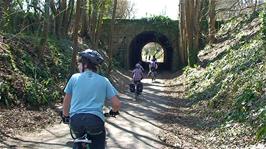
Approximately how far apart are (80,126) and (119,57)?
3403 cm

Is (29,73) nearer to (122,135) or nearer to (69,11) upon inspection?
(122,135)

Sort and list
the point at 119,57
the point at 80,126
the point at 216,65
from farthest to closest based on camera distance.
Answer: the point at 119,57 < the point at 216,65 < the point at 80,126

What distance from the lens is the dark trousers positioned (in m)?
4.66

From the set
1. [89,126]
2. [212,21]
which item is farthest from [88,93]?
[212,21]

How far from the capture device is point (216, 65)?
808 inches

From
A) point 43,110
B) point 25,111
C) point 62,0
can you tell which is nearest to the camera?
point 25,111

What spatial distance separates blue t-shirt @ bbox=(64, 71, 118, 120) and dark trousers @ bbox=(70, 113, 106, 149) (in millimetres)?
62

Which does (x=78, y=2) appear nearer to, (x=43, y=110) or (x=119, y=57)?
(x=43, y=110)

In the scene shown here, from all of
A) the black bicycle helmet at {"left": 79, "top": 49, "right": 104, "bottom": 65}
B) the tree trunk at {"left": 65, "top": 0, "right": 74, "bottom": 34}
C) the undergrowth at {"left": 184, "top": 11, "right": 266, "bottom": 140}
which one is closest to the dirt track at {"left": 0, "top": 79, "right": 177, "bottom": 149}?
the undergrowth at {"left": 184, "top": 11, "right": 266, "bottom": 140}

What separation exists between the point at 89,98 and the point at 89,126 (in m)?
0.32

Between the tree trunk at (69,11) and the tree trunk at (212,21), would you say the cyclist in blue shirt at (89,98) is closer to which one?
the tree trunk at (212,21)

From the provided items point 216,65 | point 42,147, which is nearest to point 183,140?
point 42,147

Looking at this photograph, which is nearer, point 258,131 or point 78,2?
point 258,131

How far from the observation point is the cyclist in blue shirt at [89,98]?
468 centimetres
